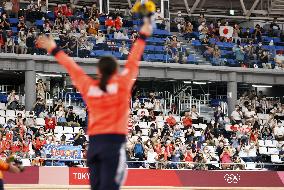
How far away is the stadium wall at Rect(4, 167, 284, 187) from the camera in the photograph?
22.1 m

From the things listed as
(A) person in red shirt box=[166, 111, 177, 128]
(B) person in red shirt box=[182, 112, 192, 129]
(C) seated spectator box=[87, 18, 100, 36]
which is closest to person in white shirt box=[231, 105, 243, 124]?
(B) person in red shirt box=[182, 112, 192, 129]

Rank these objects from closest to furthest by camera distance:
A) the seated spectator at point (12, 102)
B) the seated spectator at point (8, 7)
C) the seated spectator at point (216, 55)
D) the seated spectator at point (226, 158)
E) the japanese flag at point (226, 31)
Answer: the seated spectator at point (226, 158)
the seated spectator at point (12, 102)
the seated spectator at point (8, 7)
the seated spectator at point (216, 55)
the japanese flag at point (226, 31)

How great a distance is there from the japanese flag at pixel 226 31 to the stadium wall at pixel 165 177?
11785 mm

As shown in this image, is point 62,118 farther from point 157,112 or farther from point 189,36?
point 189,36

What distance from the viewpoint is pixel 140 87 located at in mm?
36531

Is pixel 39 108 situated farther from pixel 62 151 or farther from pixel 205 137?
pixel 205 137

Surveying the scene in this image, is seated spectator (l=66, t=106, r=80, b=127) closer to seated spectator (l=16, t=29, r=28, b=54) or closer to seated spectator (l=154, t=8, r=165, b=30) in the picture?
seated spectator (l=16, t=29, r=28, b=54)

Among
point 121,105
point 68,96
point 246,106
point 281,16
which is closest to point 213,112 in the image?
point 246,106

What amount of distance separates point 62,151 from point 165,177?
364cm

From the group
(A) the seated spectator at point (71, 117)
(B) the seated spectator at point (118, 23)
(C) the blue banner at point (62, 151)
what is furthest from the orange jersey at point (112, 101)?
(B) the seated spectator at point (118, 23)

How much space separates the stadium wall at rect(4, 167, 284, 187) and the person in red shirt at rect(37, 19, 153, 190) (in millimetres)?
15175

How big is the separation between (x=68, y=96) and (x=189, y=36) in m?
7.74

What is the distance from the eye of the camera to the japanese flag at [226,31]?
3609cm

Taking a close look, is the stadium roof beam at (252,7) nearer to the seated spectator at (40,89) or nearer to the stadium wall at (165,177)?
the seated spectator at (40,89)
